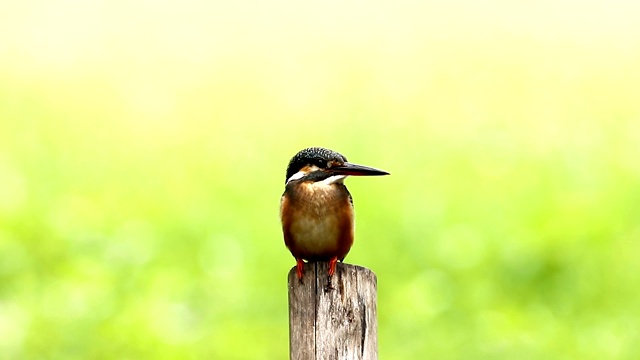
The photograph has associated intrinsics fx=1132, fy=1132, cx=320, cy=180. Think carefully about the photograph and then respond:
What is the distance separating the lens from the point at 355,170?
526 centimetres

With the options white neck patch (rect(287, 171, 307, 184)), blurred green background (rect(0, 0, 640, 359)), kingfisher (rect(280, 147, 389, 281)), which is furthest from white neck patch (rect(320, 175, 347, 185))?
blurred green background (rect(0, 0, 640, 359))

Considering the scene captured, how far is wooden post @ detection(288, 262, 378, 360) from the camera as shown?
4301 mm

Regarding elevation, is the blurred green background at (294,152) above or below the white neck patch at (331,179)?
above

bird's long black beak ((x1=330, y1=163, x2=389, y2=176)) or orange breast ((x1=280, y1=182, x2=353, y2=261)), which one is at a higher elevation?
bird's long black beak ((x1=330, y1=163, x2=389, y2=176))

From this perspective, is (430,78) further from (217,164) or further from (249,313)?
(249,313)

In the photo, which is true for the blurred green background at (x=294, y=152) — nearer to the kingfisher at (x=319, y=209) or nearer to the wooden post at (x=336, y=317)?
the kingfisher at (x=319, y=209)

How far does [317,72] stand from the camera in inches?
587

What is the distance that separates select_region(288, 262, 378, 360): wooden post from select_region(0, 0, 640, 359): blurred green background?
430cm

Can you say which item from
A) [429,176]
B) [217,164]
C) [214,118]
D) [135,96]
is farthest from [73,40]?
[429,176]

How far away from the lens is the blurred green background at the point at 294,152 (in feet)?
30.4

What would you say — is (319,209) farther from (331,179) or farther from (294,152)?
(294,152)

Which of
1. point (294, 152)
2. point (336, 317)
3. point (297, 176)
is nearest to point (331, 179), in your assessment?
point (297, 176)

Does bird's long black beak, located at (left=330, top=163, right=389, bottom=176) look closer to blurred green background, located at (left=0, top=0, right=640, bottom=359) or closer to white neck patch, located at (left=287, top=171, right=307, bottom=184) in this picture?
white neck patch, located at (left=287, top=171, right=307, bottom=184)

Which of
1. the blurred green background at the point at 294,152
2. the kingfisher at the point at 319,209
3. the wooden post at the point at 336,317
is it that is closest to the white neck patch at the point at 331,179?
the kingfisher at the point at 319,209
